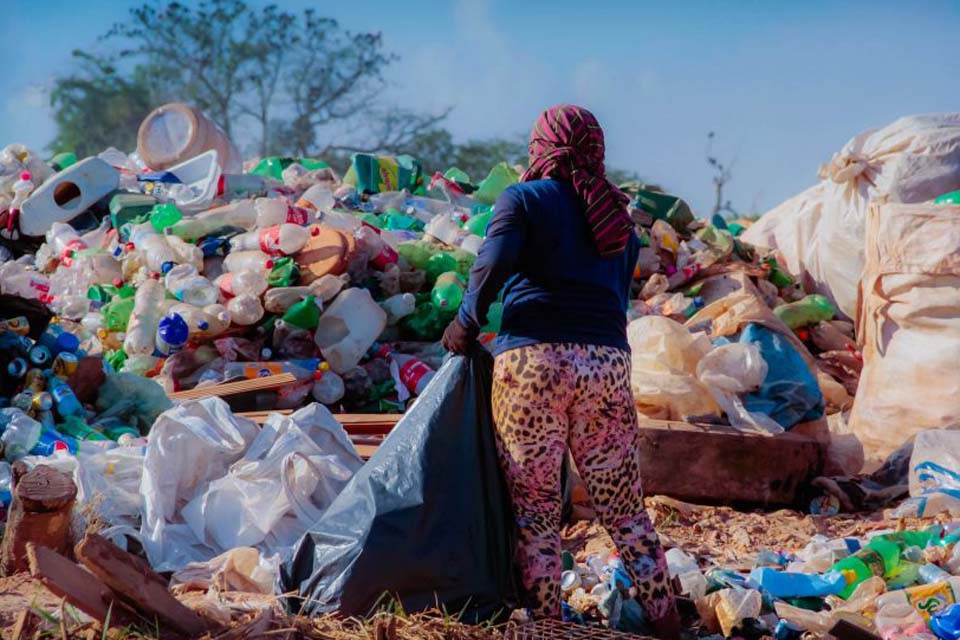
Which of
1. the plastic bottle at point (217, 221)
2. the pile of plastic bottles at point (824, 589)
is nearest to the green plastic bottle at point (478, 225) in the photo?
the plastic bottle at point (217, 221)

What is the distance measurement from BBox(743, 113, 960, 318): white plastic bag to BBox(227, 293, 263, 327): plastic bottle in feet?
12.9

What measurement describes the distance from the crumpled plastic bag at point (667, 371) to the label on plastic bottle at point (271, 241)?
2.15 m

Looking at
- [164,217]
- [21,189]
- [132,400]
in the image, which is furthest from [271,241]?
[21,189]

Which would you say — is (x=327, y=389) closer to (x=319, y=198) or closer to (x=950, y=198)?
(x=319, y=198)

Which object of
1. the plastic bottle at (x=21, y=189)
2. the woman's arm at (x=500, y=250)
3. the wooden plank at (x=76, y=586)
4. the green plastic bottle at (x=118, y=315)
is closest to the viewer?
the wooden plank at (x=76, y=586)

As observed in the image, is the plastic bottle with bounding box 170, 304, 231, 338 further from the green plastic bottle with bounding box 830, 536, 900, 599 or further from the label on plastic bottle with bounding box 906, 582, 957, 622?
the label on plastic bottle with bounding box 906, 582, 957, 622

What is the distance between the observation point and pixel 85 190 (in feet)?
25.4

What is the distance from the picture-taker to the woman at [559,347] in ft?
9.96

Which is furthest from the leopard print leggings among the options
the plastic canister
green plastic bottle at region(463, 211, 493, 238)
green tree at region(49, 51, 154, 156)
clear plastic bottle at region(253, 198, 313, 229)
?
green tree at region(49, 51, 154, 156)

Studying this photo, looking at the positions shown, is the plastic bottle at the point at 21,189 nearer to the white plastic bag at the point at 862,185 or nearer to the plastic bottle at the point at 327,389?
the plastic bottle at the point at 327,389

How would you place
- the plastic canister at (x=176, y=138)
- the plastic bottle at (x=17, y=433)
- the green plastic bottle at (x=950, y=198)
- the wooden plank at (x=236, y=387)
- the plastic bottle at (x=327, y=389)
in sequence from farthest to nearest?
the plastic canister at (x=176, y=138), the green plastic bottle at (x=950, y=198), the plastic bottle at (x=327, y=389), the wooden plank at (x=236, y=387), the plastic bottle at (x=17, y=433)

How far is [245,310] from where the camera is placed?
5.90m

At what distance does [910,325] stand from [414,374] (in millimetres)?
2683

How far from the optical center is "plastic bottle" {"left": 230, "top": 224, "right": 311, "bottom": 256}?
6.24m
